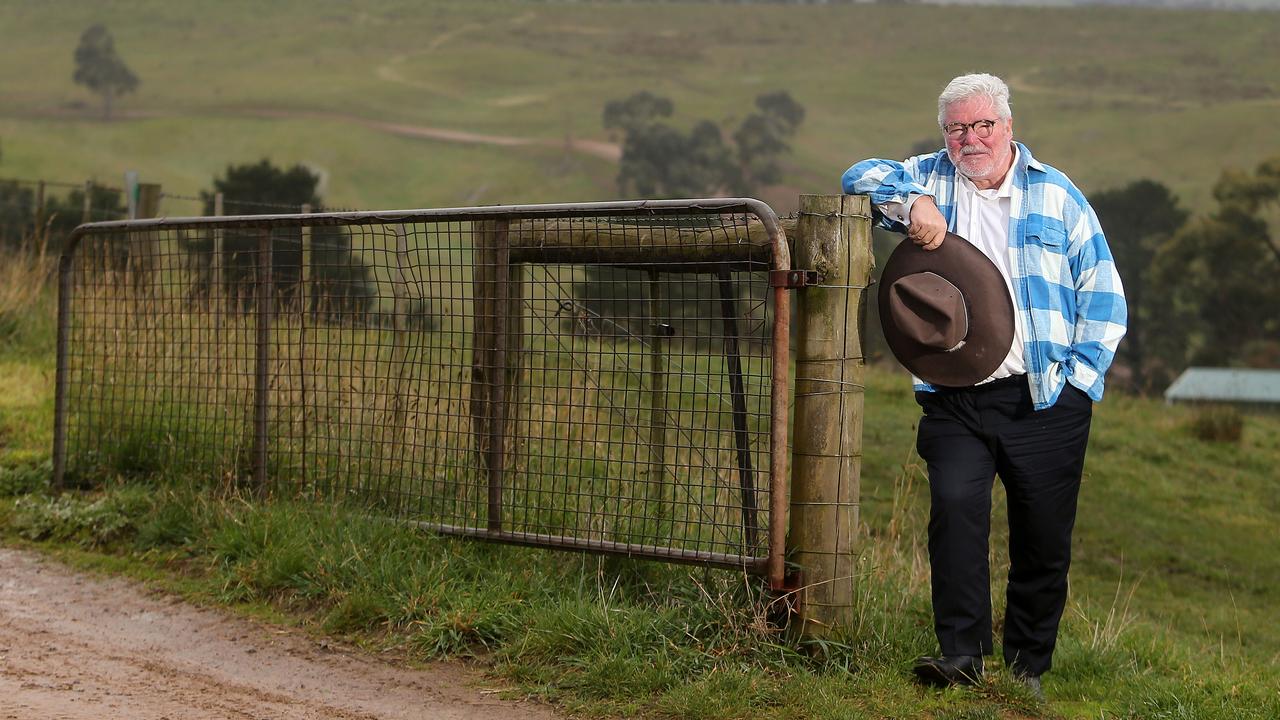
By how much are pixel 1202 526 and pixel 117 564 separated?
10.1 meters

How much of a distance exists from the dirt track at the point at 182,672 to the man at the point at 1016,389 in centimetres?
165

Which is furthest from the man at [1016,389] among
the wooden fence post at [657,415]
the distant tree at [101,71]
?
the distant tree at [101,71]

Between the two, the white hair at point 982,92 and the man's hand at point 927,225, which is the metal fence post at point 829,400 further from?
the white hair at point 982,92

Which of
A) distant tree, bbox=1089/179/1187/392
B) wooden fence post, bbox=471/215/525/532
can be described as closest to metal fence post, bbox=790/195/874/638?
wooden fence post, bbox=471/215/525/532

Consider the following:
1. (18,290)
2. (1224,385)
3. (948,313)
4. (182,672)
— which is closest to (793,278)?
(948,313)

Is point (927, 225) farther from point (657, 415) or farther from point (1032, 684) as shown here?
point (1032, 684)

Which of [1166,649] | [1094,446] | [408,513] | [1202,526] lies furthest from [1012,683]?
[1094,446]

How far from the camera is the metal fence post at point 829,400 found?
5.09 m

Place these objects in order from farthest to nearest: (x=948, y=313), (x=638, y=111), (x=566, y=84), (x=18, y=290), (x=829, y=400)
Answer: (x=566, y=84), (x=638, y=111), (x=18, y=290), (x=829, y=400), (x=948, y=313)

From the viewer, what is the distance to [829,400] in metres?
5.12

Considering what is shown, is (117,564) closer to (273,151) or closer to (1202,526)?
(1202,526)

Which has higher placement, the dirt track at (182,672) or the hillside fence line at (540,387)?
the hillside fence line at (540,387)

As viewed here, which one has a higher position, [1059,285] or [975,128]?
[975,128]

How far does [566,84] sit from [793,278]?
5263 inches
